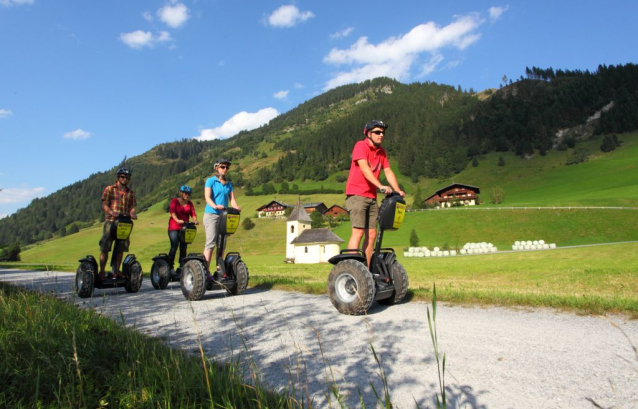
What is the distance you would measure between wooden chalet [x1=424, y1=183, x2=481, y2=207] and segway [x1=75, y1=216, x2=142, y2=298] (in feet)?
318

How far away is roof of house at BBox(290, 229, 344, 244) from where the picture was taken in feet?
174

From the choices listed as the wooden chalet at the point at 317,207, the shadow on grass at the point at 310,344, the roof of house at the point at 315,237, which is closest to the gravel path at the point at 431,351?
the shadow on grass at the point at 310,344

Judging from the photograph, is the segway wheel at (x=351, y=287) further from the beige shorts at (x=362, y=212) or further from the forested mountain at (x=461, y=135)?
the forested mountain at (x=461, y=135)

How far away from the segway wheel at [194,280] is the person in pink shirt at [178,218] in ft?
9.99

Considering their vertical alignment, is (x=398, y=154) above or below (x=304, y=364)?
above

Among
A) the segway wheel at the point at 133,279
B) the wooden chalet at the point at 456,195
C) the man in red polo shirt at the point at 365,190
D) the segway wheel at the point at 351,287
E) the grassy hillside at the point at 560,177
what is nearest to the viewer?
the segway wheel at the point at 351,287

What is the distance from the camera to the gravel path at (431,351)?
2.12 m

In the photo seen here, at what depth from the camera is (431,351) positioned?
286cm

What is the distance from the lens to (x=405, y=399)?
2062mm

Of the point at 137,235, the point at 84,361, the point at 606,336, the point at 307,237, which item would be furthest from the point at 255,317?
the point at 137,235

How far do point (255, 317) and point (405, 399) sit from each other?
2680mm

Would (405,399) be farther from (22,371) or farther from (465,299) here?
(465,299)

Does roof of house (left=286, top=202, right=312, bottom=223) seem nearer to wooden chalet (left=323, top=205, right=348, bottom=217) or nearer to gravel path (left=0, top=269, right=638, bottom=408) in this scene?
wooden chalet (left=323, top=205, right=348, bottom=217)

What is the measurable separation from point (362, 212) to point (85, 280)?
5715mm
